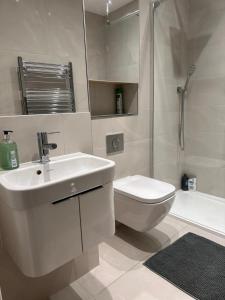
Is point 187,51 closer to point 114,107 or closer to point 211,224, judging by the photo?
point 114,107

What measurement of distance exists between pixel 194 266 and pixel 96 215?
88cm

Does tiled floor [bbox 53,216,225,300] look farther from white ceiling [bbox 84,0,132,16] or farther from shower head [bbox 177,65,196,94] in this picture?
white ceiling [bbox 84,0,132,16]

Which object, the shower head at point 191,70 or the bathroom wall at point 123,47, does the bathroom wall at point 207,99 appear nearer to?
the shower head at point 191,70

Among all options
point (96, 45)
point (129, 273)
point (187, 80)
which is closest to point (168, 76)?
point (187, 80)

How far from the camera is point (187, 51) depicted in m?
2.37

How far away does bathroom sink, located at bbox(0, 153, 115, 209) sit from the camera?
844mm

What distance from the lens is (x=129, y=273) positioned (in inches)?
57.2

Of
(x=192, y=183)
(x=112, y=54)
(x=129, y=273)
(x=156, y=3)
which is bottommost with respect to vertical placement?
(x=129, y=273)

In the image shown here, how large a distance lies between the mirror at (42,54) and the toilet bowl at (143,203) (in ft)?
2.41

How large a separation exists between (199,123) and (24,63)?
1.91 metres

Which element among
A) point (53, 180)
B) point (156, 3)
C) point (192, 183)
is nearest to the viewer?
point (53, 180)

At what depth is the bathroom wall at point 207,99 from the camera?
7.11 feet

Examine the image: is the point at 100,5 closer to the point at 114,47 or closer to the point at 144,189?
the point at 114,47

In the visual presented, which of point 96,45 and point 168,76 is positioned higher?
point 96,45
